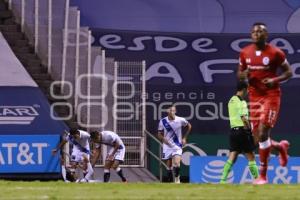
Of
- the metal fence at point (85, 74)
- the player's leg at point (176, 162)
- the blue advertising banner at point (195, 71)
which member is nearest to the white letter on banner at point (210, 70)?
the blue advertising banner at point (195, 71)

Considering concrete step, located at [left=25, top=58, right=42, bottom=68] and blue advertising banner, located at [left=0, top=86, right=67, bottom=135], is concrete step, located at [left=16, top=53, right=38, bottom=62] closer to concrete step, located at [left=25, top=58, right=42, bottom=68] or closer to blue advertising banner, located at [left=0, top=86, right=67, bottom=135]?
concrete step, located at [left=25, top=58, right=42, bottom=68]

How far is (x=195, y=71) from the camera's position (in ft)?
89.4

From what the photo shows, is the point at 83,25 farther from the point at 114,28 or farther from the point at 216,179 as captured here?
the point at 216,179

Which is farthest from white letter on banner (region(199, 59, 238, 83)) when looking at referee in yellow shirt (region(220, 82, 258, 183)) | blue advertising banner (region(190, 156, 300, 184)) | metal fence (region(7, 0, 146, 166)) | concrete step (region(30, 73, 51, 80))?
referee in yellow shirt (region(220, 82, 258, 183))

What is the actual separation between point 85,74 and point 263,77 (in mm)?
11334

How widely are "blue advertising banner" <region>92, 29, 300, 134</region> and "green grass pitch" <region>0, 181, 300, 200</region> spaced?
1249 cm

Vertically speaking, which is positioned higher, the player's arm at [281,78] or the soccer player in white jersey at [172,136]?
the player's arm at [281,78]

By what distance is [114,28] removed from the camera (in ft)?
92.1

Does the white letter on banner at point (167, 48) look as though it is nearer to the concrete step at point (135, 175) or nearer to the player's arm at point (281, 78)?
the concrete step at point (135, 175)

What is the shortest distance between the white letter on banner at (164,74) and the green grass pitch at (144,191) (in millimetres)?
13505

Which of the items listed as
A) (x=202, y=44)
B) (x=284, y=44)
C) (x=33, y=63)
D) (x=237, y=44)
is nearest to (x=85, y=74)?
(x=33, y=63)

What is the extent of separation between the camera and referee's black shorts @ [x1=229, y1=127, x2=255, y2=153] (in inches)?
687

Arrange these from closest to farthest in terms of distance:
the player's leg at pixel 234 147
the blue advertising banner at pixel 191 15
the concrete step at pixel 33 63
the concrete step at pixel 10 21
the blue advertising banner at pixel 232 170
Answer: the player's leg at pixel 234 147 < the blue advertising banner at pixel 232 170 < the concrete step at pixel 33 63 < the concrete step at pixel 10 21 < the blue advertising banner at pixel 191 15

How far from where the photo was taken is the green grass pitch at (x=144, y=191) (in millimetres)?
11438
